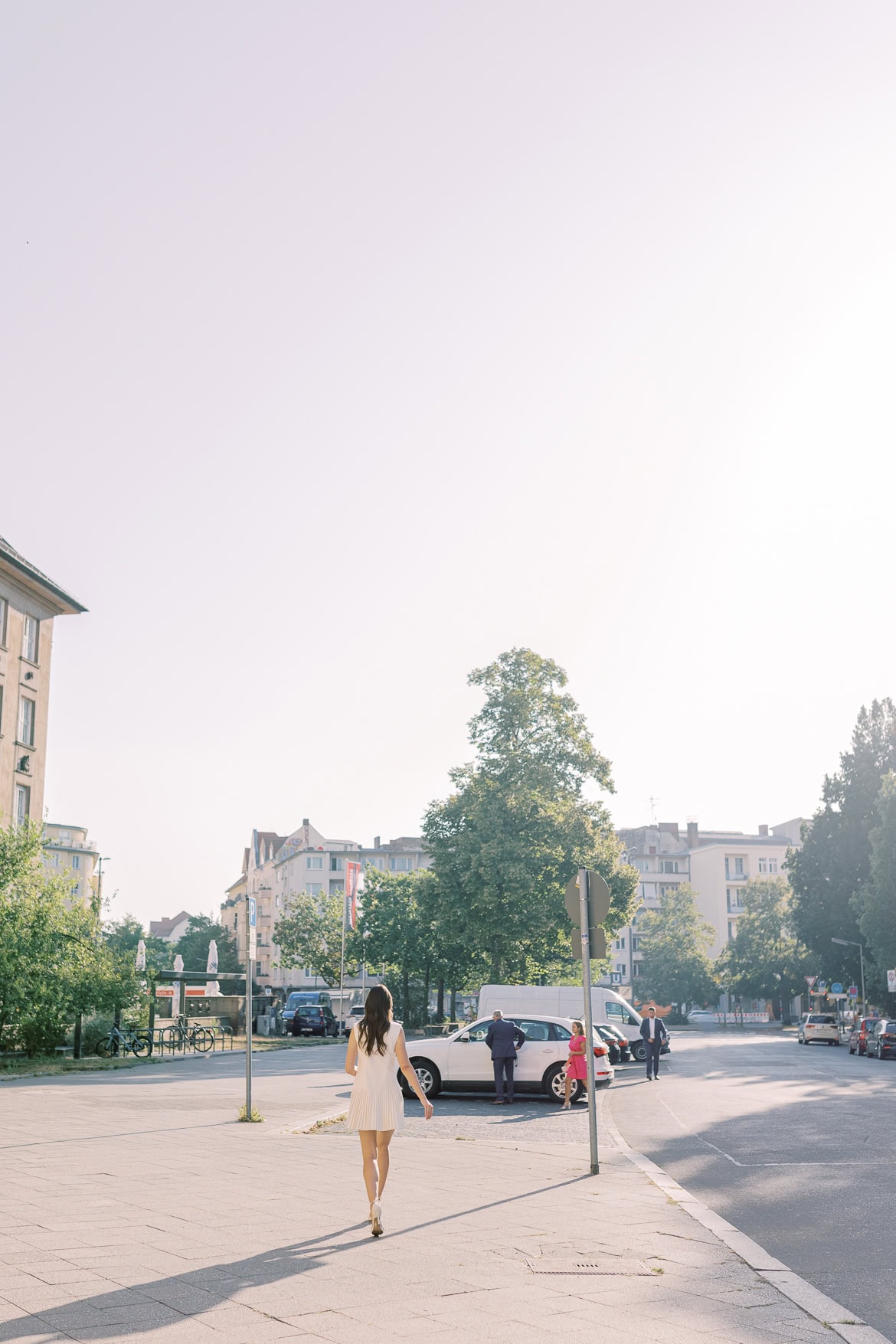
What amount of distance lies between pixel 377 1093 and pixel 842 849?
67852 mm

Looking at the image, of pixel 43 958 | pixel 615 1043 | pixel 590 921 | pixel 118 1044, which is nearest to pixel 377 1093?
pixel 590 921

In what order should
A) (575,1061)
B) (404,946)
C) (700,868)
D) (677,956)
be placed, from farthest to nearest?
(700,868) → (677,956) → (404,946) → (575,1061)

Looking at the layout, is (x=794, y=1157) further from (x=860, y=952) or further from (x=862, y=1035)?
(x=860, y=952)

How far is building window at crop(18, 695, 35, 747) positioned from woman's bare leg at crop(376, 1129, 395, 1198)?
1771 inches

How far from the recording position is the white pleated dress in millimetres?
9102

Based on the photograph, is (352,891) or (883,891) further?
(352,891)

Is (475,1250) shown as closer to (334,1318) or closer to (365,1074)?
(365,1074)

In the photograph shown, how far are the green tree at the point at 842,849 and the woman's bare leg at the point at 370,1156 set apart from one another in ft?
215

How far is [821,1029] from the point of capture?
61.1 metres

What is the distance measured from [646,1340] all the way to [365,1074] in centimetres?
349

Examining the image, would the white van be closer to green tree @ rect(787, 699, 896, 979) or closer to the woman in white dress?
the woman in white dress

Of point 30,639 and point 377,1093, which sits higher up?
point 30,639

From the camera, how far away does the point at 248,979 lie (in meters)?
17.3

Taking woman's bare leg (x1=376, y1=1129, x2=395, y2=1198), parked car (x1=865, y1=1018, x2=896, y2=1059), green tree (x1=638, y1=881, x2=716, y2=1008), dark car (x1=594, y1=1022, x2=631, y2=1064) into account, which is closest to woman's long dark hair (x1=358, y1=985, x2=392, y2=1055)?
woman's bare leg (x1=376, y1=1129, x2=395, y2=1198)
